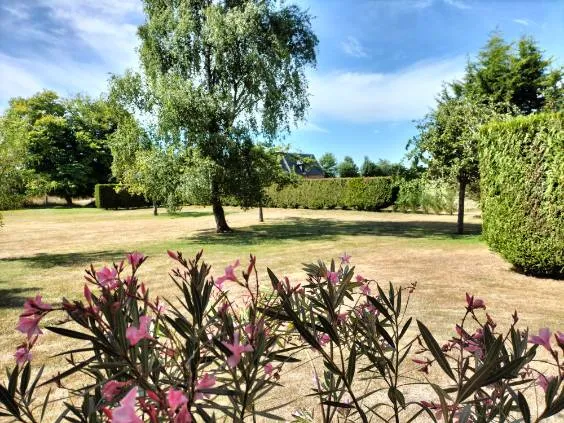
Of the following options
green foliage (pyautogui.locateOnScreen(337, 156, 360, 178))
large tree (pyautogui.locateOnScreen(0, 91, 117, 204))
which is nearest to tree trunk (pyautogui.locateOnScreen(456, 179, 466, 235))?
large tree (pyautogui.locateOnScreen(0, 91, 117, 204))

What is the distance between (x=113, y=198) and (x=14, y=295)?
31.4 meters

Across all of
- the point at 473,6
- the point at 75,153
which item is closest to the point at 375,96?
the point at 473,6

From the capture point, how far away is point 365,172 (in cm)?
5812

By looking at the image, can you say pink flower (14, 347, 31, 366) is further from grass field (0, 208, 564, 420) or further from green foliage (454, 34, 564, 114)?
green foliage (454, 34, 564, 114)

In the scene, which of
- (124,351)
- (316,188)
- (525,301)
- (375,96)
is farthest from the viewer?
(316,188)

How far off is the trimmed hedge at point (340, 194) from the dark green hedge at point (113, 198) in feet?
45.5

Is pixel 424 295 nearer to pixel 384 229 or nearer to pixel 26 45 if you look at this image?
pixel 384 229

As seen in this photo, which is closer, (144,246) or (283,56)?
(144,246)

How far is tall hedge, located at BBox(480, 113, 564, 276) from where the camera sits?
22.1 ft

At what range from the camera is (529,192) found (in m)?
7.09

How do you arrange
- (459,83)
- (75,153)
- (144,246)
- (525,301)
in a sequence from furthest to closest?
(75,153), (459,83), (144,246), (525,301)

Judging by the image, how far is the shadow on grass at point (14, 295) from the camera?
6.34 meters

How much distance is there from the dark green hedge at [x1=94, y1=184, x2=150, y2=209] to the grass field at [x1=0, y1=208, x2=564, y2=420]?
62.6 feet

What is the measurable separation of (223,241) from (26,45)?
9833 mm
